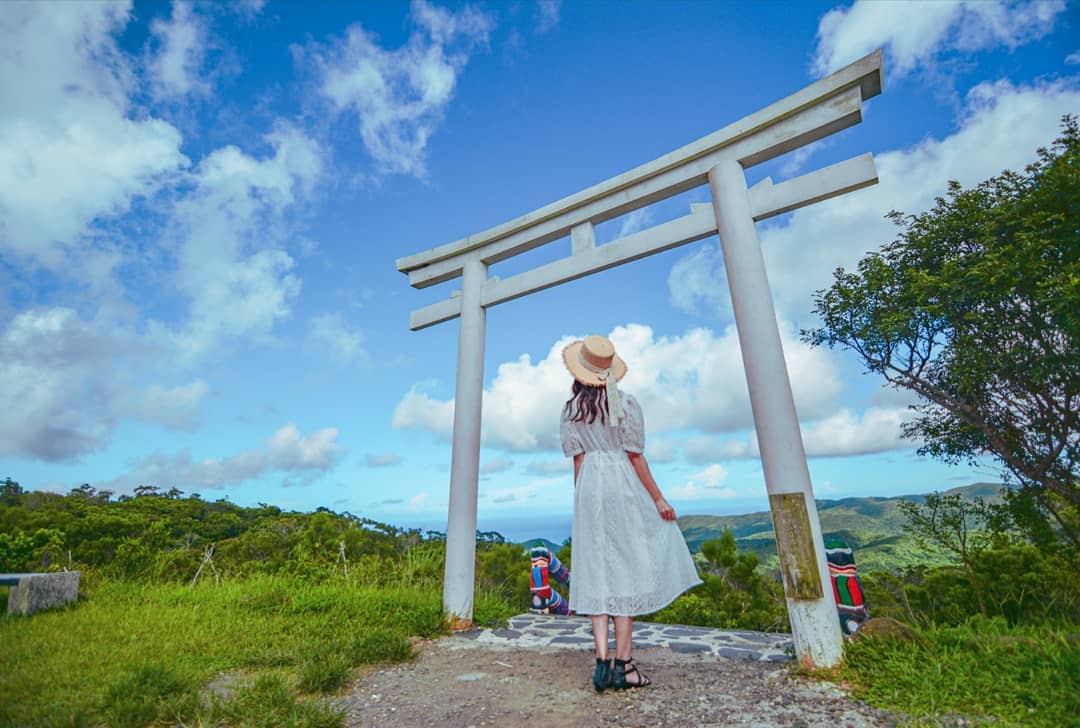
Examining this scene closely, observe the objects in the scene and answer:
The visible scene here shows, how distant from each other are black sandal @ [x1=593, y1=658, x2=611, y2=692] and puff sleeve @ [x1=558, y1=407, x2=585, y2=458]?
4.03 ft

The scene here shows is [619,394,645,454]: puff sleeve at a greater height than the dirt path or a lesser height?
greater

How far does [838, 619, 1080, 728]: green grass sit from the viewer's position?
2.42 meters

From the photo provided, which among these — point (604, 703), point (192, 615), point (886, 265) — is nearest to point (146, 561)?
point (192, 615)

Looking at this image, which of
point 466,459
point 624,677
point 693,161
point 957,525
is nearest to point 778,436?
point 624,677

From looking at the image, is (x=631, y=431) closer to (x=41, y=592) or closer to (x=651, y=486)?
(x=651, y=486)

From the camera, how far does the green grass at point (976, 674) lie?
95.1 inches

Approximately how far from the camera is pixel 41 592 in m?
5.16

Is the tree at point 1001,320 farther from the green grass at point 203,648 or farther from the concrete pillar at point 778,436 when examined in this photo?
the green grass at point 203,648

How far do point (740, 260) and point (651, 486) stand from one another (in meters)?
1.69

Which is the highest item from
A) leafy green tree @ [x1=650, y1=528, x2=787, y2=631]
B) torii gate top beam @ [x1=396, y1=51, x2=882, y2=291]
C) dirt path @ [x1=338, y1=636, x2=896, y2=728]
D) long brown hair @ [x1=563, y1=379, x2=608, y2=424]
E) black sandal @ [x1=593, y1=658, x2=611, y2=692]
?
torii gate top beam @ [x1=396, y1=51, x2=882, y2=291]

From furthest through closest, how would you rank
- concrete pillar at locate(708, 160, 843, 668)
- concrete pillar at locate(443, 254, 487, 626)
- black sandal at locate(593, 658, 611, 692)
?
concrete pillar at locate(443, 254, 487, 626), concrete pillar at locate(708, 160, 843, 668), black sandal at locate(593, 658, 611, 692)

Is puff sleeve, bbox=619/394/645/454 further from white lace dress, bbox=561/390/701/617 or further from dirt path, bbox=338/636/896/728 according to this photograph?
dirt path, bbox=338/636/896/728

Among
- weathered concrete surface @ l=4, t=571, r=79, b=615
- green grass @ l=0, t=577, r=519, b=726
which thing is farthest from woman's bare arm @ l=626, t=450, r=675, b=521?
weathered concrete surface @ l=4, t=571, r=79, b=615

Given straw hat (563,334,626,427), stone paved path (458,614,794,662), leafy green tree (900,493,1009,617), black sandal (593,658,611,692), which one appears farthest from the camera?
leafy green tree (900,493,1009,617)
